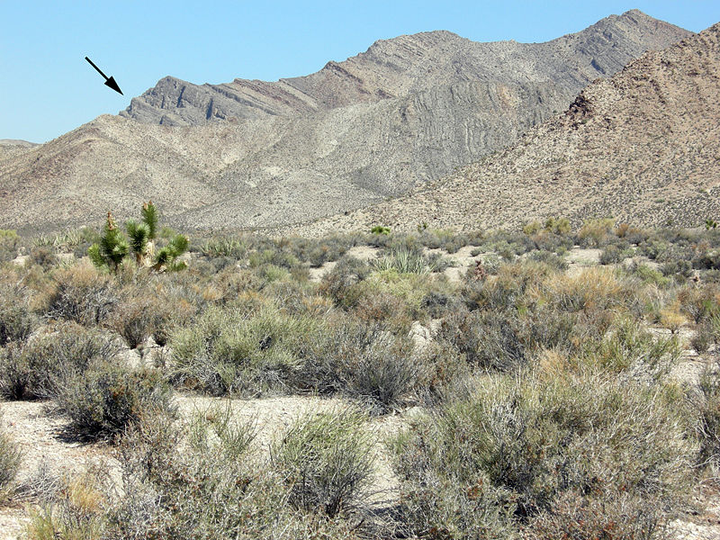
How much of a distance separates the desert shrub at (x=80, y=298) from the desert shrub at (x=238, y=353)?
2.92 metres

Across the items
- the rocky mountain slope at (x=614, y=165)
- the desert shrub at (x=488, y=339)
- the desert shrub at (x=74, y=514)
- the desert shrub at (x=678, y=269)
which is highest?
the rocky mountain slope at (x=614, y=165)

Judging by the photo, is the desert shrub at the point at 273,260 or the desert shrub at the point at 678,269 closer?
the desert shrub at the point at 678,269

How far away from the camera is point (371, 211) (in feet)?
165

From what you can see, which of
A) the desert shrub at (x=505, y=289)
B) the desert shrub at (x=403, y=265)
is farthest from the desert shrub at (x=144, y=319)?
the desert shrub at (x=403, y=265)

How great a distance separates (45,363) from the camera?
23.2 ft

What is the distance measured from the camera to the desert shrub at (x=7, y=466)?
13.8ft

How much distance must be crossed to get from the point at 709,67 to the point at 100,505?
5834 centimetres

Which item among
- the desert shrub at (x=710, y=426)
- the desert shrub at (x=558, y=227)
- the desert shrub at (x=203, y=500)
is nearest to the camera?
the desert shrub at (x=203, y=500)

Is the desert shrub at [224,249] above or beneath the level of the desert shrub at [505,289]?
above

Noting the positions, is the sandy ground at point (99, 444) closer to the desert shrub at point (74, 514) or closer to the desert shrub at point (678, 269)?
the desert shrub at point (74, 514)

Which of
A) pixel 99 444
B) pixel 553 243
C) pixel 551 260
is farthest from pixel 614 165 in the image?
pixel 99 444

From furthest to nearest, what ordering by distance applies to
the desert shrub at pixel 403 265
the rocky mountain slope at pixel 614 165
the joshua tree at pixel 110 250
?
the rocky mountain slope at pixel 614 165
the desert shrub at pixel 403 265
the joshua tree at pixel 110 250

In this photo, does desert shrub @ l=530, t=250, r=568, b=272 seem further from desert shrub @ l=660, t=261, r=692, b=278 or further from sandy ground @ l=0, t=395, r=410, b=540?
sandy ground @ l=0, t=395, r=410, b=540

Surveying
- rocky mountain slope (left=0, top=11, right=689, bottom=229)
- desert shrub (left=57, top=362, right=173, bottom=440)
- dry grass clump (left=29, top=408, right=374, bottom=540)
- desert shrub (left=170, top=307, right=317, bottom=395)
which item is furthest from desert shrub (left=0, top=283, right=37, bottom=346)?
rocky mountain slope (left=0, top=11, right=689, bottom=229)
